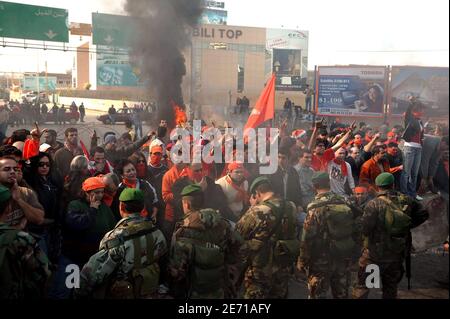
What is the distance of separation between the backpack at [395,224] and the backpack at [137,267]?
231 cm

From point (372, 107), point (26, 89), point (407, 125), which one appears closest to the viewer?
point (407, 125)

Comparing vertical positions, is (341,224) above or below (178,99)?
below

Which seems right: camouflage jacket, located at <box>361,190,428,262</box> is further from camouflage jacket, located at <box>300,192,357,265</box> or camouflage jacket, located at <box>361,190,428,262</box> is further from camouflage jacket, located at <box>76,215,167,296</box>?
camouflage jacket, located at <box>76,215,167,296</box>

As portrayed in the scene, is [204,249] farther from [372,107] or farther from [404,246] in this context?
[372,107]

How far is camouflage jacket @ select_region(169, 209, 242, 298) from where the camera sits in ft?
11.4

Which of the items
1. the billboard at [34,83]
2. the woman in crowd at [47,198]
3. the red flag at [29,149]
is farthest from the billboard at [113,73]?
the woman in crowd at [47,198]

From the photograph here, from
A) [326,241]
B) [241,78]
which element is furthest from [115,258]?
[241,78]

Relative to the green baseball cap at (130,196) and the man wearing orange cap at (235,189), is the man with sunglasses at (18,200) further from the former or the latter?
the man wearing orange cap at (235,189)

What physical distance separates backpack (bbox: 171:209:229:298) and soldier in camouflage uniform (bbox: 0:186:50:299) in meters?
0.96

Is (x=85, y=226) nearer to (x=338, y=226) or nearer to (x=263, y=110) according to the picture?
(x=338, y=226)

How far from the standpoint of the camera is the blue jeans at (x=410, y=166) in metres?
8.24

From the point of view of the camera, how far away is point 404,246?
4.54 meters
